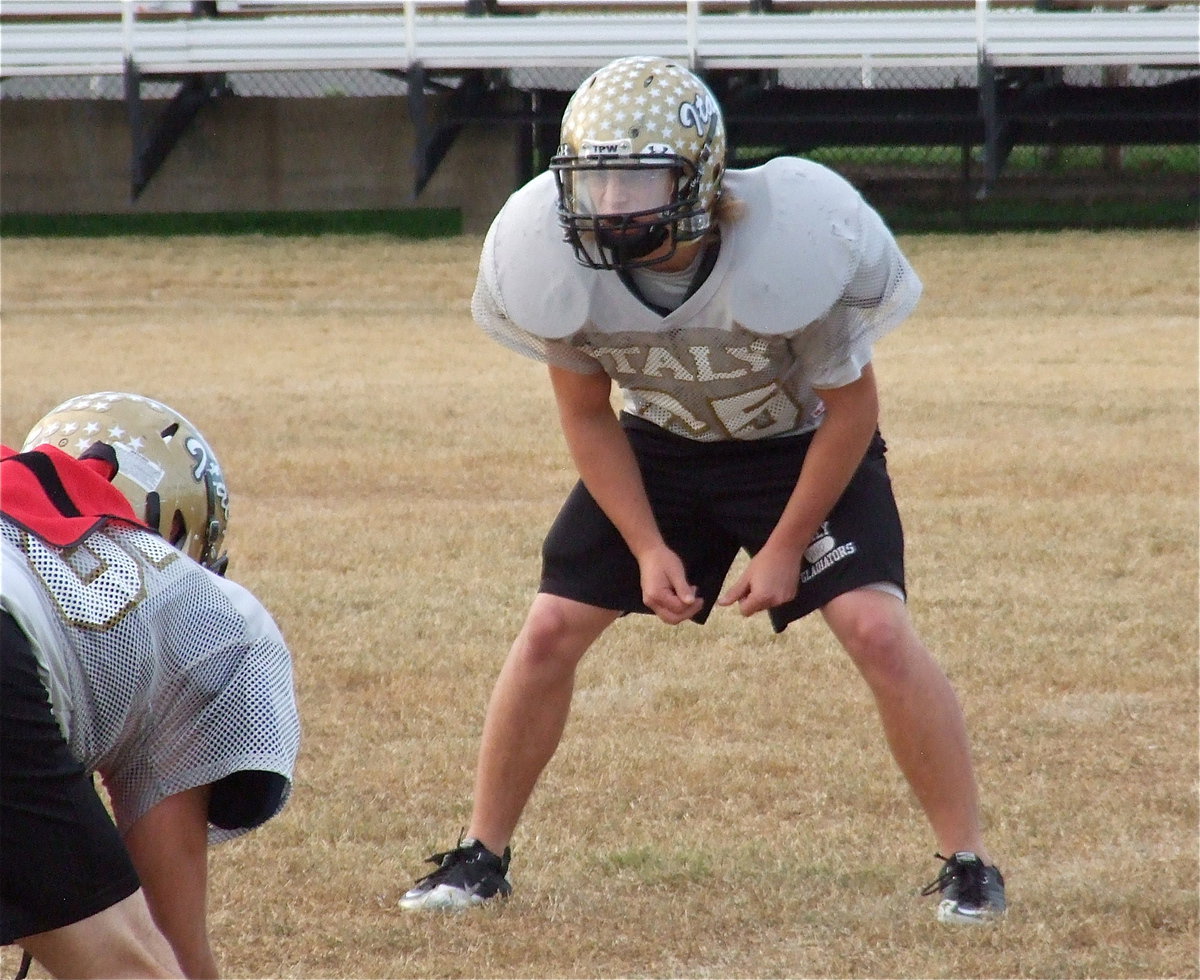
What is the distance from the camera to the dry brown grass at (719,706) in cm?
317

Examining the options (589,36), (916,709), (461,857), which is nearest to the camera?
(916,709)

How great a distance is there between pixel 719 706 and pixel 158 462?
2.24 m

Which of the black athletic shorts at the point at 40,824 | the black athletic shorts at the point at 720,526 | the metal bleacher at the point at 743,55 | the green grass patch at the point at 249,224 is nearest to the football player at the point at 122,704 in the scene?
the black athletic shorts at the point at 40,824

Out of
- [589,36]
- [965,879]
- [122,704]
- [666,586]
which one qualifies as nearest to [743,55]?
[589,36]

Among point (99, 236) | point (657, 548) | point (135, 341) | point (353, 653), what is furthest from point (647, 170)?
point (99, 236)

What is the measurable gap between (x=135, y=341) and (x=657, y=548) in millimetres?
9470

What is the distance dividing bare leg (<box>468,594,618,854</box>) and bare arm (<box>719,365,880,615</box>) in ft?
1.22

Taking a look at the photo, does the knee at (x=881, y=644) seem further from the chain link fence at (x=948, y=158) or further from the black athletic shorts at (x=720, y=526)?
the chain link fence at (x=948, y=158)

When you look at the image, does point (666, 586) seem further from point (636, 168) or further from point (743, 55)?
point (743, 55)

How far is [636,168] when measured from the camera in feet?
9.37

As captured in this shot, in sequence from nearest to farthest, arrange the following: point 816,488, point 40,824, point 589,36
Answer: point 40,824 < point 816,488 < point 589,36

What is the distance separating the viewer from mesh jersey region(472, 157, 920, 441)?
2.97 metres

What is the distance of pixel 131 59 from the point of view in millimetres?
16953

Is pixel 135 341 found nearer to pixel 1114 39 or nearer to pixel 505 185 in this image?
pixel 505 185
